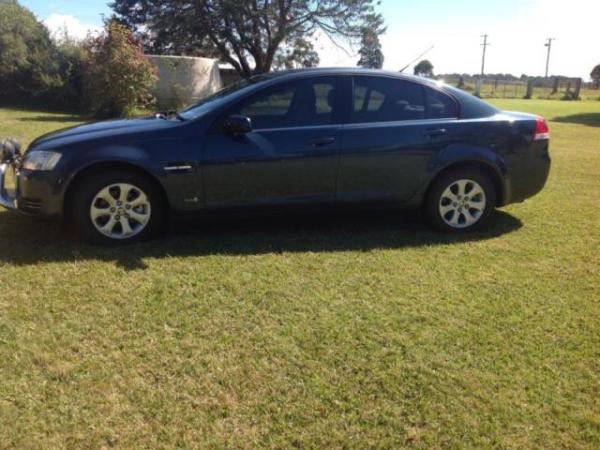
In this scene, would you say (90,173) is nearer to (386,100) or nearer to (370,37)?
(386,100)

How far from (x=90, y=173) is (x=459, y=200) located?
3395 mm

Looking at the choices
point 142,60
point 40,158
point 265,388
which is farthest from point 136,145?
point 142,60

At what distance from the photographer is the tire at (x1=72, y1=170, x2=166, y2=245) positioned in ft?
13.9

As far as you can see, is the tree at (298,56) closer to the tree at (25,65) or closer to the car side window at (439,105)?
the tree at (25,65)

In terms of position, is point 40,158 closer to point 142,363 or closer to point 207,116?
point 207,116

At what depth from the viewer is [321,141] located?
4.51 m

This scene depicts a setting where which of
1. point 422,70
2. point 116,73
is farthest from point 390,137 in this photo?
point 422,70

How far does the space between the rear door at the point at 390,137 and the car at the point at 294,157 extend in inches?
0.4

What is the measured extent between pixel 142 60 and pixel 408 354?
15.1 meters

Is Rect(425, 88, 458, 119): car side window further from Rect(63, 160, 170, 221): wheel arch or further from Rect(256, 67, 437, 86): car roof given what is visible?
Rect(63, 160, 170, 221): wheel arch

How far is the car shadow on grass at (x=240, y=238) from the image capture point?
165 inches

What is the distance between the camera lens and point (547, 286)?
3867mm

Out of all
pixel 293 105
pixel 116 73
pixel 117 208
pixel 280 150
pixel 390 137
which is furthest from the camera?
pixel 116 73

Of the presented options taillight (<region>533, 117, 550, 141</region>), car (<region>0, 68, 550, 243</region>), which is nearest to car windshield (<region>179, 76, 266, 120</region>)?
car (<region>0, 68, 550, 243</region>)
